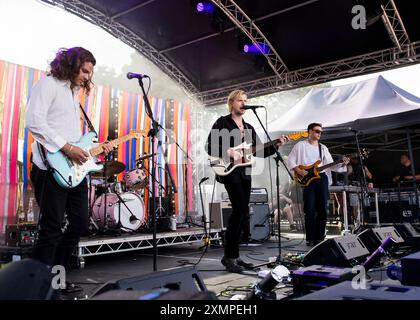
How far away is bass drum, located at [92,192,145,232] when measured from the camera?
20.0 ft

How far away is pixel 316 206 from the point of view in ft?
18.9

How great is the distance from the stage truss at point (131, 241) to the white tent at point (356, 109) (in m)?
3.78

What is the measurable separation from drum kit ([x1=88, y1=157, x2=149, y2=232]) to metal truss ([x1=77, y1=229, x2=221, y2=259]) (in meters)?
0.40

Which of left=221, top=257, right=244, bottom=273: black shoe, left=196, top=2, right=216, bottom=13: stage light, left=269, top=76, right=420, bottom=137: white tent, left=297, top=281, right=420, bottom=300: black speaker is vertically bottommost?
left=221, top=257, right=244, bottom=273: black shoe

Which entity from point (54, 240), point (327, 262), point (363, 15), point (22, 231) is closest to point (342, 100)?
point (363, 15)

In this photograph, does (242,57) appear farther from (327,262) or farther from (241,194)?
(327,262)

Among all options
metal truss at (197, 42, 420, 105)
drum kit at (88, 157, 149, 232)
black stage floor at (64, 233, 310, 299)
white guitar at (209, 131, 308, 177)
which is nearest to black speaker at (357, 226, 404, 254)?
black stage floor at (64, 233, 310, 299)

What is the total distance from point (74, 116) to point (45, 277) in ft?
6.89

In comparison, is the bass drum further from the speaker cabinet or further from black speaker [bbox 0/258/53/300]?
black speaker [bbox 0/258/53/300]

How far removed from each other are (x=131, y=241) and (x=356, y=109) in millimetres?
5949

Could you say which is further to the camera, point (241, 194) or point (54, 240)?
point (241, 194)

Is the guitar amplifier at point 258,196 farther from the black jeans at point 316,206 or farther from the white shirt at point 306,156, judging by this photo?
the black jeans at point 316,206
